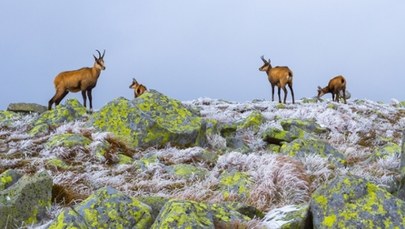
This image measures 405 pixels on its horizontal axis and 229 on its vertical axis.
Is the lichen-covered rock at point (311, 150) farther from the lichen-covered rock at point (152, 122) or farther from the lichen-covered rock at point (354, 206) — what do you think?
the lichen-covered rock at point (354, 206)

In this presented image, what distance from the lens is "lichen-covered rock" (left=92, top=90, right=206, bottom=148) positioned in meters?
10.7

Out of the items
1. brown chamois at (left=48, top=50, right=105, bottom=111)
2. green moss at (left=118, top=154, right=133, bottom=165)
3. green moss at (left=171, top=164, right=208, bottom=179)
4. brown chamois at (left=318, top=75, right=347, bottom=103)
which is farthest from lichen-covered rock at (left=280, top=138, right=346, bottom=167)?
brown chamois at (left=318, top=75, right=347, bottom=103)

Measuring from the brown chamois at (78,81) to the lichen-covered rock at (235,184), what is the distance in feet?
53.1

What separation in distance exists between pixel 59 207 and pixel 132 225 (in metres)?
1.62

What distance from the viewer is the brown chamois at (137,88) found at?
27.8 metres

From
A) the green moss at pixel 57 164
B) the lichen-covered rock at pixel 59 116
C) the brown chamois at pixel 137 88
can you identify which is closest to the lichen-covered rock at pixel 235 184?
the green moss at pixel 57 164

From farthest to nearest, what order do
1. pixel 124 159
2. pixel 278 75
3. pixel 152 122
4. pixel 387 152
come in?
1. pixel 278 75
2. pixel 152 122
3. pixel 387 152
4. pixel 124 159

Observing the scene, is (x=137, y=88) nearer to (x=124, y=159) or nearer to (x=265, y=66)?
(x=265, y=66)

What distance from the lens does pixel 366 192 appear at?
4.03 metres

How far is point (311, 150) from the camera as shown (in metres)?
9.36

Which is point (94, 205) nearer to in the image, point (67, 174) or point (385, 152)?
point (67, 174)

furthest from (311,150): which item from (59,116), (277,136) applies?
(59,116)

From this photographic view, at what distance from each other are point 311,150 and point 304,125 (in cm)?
485

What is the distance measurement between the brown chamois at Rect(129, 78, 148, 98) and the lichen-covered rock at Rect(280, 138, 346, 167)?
717 inches
